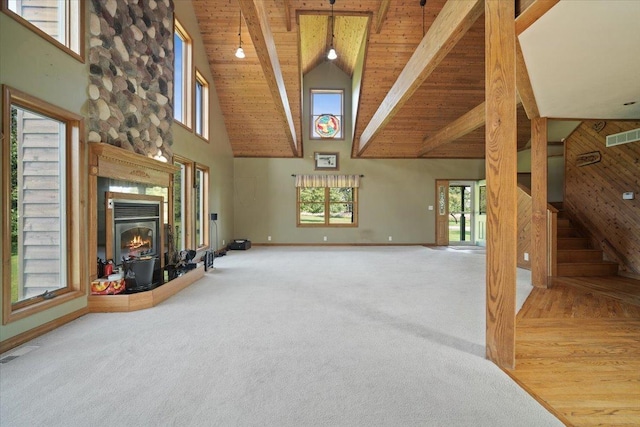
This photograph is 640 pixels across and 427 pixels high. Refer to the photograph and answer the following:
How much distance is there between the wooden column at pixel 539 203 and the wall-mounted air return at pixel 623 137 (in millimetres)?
1869

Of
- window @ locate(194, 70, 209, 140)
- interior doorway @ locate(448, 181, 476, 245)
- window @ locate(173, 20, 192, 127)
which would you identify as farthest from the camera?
interior doorway @ locate(448, 181, 476, 245)

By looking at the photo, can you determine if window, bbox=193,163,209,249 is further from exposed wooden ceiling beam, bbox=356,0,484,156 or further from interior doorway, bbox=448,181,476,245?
interior doorway, bbox=448,181,476,245

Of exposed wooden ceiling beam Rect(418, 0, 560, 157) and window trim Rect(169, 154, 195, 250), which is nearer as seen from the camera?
exposed wooden ceiling beam Rect(418, 0, 560, 157)

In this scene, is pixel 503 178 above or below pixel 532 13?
below

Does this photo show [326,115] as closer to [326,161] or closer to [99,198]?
[326,161]

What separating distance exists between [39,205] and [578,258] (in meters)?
7.49

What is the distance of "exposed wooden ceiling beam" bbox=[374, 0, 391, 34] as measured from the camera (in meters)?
4.85

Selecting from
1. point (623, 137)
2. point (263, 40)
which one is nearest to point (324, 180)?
point (263, 40)

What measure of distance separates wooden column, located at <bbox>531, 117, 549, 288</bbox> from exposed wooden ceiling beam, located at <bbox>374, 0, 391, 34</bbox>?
3072 millimetres

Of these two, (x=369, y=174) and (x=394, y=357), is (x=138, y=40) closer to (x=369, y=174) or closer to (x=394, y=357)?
(x=394, y=357)

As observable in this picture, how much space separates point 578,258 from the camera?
4.90 metres

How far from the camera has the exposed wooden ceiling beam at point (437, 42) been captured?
246 centimetres

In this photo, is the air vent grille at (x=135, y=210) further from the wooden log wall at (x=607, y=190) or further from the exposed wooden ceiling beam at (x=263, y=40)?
the wooden log wall at (x=607, y=190)

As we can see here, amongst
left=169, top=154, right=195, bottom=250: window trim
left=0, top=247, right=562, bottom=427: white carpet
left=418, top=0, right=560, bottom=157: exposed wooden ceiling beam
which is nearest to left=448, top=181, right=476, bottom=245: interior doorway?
left=418, top=0, right=560, bottom=157: exposed wooden ceiling beam
